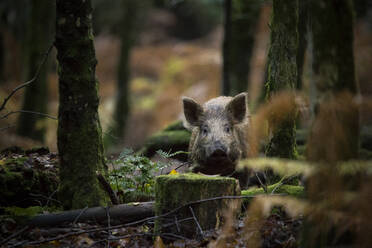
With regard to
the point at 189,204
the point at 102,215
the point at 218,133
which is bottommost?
the point at 102,215

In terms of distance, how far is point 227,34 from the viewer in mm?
11781

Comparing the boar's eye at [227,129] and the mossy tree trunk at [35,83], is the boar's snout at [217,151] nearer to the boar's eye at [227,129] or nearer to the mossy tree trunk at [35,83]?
the boar's eye at [227,129]

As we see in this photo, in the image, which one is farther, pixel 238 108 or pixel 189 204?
pixel 238 108

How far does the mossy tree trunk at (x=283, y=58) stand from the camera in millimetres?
5691

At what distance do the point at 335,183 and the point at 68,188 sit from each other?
11.3 ft

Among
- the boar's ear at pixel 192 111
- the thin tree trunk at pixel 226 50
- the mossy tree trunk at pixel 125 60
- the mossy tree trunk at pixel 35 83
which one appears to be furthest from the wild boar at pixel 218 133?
the mossy tree trunk at pixel 125 60

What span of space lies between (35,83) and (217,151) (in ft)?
31.0

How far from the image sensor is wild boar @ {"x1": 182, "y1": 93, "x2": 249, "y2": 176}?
7.20m

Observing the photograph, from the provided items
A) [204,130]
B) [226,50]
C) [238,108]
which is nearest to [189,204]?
[204,130]

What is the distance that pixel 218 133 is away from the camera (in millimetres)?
7492

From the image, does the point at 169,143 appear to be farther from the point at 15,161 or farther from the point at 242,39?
the point at 242,39

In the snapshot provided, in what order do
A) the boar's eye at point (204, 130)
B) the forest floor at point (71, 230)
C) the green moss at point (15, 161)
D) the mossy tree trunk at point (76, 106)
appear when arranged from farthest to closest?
the boar's eye at point (204, 130) < the green moss at point (15, 161) < the mossy tree trunk at point (76, 106) < the forest floor at point (71, 230)

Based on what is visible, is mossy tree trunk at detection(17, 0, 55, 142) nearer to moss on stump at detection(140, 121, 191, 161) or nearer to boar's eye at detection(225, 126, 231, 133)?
moss on stump at detection(140, 121, 191, 161)

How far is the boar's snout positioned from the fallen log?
224cm
